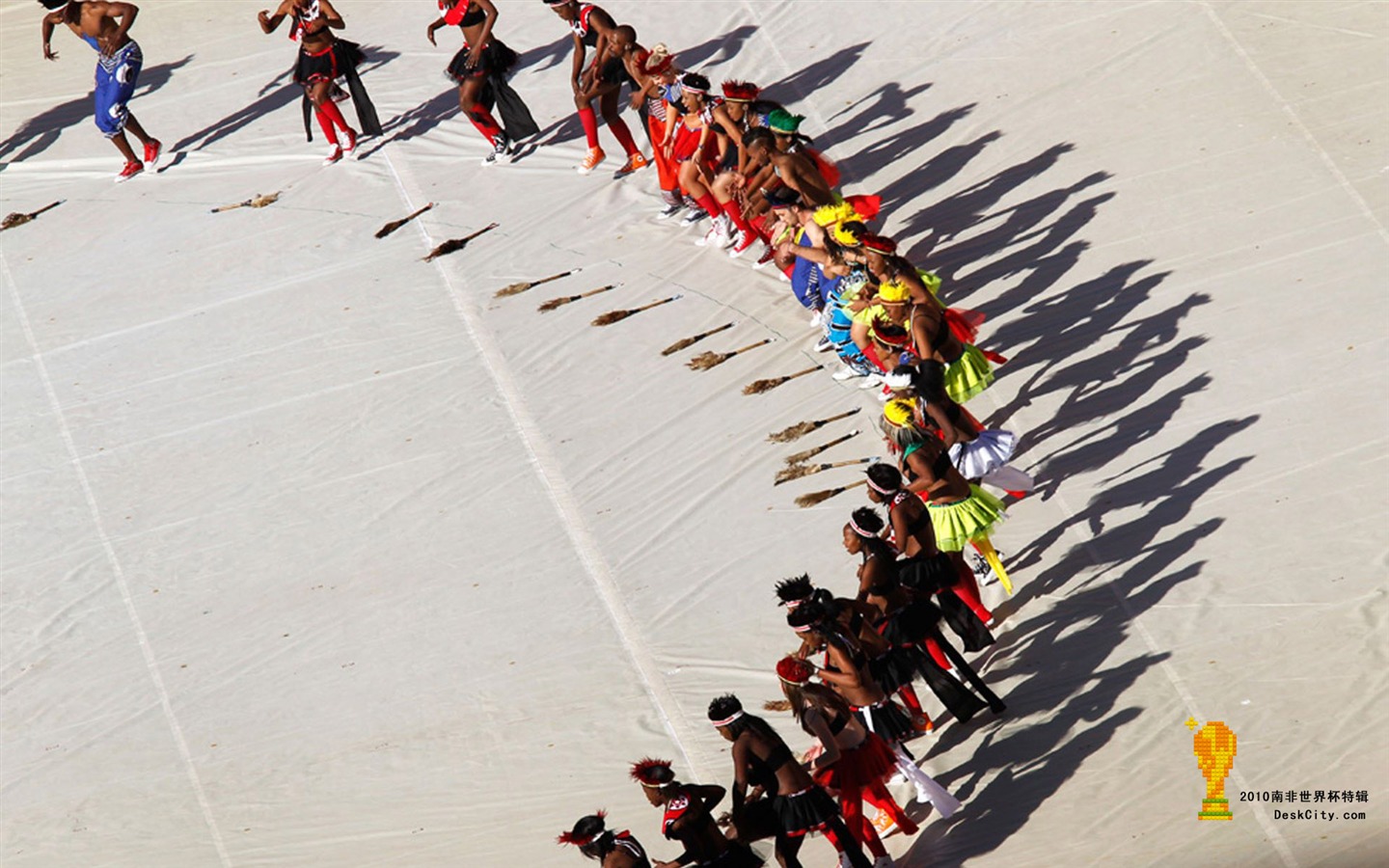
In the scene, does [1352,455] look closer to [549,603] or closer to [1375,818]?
[1375,818]

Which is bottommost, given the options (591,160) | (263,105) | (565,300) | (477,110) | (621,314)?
(621,314)

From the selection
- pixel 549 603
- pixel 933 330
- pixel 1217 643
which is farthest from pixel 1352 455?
pixel 549 603

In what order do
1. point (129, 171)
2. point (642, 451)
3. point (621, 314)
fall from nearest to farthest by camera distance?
1. point (642, 451)
2. point (621, 314)
3. point (129, 171)

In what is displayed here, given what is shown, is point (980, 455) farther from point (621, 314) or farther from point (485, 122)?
point (485, 122)

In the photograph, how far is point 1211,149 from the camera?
447 inches

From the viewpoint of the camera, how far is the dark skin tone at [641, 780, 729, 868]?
22.6 ft

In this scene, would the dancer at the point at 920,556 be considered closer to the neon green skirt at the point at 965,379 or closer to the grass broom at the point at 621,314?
the neon green skirt at the point at 965,379

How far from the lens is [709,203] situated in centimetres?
1148

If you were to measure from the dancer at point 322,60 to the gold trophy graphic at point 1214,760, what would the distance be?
751cm

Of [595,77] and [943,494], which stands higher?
[595,77]

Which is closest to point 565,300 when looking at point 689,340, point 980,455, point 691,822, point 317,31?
point 689,340

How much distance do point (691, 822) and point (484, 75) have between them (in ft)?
22.6

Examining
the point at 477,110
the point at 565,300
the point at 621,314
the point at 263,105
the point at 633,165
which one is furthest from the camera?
the point at 263,105

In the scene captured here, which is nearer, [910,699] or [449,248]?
Answer: [910,699]
